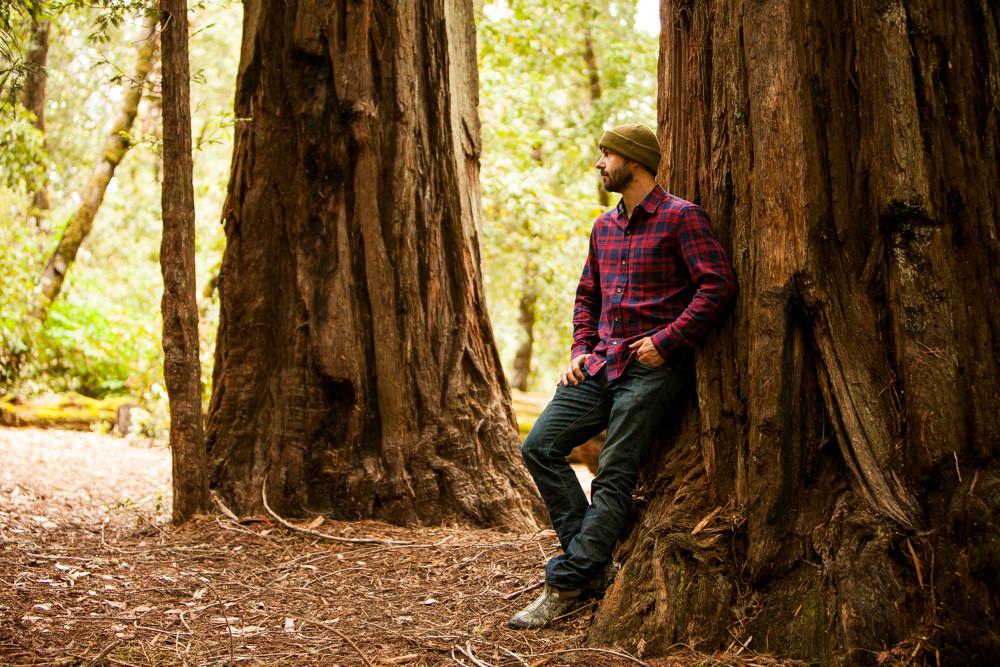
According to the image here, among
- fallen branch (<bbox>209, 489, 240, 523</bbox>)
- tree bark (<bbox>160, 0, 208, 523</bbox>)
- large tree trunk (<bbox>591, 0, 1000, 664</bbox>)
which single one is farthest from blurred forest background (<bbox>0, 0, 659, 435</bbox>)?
large tree trunk (<bbox>591, 0, 1000, 664</bbox>)

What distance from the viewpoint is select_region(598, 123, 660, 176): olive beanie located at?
416cm

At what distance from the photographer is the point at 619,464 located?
13.3 feet

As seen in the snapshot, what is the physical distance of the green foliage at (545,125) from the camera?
46.4ft

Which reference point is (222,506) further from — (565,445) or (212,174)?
(212,174)

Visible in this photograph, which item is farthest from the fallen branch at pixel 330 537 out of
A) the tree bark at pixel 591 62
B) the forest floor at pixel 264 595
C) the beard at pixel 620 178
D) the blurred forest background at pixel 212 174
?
the tree bark at pixel 591 62

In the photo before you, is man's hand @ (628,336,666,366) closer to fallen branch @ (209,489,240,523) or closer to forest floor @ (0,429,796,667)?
forest floor @ (0,429,796,667)

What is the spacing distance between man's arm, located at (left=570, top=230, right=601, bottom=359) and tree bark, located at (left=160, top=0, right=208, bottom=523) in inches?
113

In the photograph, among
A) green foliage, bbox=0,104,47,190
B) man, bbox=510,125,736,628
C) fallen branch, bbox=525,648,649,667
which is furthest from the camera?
green foliage, bbox=0,104,47,190

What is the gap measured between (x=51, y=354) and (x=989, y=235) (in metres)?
14.7

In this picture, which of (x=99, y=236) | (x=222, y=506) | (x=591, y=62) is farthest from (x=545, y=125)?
(x=222, y=506)

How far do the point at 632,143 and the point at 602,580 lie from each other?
2012mm

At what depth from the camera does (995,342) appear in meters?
3.39

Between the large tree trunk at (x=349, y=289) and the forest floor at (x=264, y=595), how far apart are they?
0.35 meters

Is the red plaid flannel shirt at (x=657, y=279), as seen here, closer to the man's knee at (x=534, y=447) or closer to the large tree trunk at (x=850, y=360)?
the large tree trunk at (x=850, y=360)
